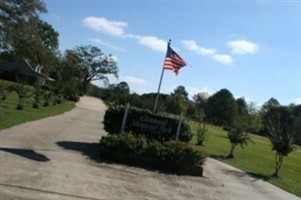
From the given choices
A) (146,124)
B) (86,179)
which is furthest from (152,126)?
(86,179)

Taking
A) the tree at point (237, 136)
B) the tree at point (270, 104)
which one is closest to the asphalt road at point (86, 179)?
the tree at point (237, 136)

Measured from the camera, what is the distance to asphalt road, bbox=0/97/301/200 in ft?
32.5

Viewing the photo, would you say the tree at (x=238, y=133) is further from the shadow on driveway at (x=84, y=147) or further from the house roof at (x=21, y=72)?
the house roof at (x=21, y=72)

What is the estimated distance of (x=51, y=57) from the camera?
3147 inches

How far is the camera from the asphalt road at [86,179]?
9914 millimetres

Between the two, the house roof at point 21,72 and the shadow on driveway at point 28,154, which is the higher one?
the house roof at point 21,72

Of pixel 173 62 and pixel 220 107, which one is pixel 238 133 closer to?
pixel 173 62

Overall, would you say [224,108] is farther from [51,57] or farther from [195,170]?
[195,170]

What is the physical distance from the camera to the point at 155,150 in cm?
1592

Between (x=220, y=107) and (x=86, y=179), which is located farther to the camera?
(x=220, y=107)

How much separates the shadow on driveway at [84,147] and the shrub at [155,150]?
1.67 feet

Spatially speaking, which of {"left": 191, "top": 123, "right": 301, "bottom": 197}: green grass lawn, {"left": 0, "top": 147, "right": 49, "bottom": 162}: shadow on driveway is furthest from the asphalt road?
{"left": 191, "top": 123, "right": 301, "bottom": 197}: green grass lawn

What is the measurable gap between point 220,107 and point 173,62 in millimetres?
103177

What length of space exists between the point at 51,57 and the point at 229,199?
7013 centimetres
